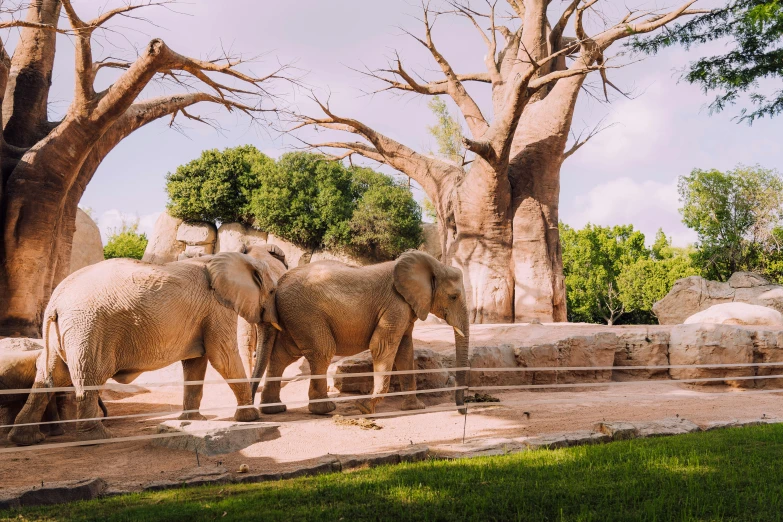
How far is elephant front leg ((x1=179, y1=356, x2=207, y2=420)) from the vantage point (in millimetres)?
7020

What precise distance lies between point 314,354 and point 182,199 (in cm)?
1945

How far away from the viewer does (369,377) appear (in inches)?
349

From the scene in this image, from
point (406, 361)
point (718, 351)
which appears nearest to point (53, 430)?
point (406, 361)

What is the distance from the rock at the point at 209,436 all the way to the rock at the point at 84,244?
16030mm

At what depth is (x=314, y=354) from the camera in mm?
7719

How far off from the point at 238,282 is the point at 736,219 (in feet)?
94.3

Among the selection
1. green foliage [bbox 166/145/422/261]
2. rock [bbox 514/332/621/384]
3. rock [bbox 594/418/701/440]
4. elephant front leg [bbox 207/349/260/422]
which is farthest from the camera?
green foliage [bbox 166/145/422/261]

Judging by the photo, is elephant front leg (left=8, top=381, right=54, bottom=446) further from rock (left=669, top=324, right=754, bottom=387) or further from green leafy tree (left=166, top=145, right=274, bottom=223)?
green leafy tree (left=166, top=145, right=274, bottom=223)

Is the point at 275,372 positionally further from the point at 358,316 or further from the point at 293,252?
the point at 293,252

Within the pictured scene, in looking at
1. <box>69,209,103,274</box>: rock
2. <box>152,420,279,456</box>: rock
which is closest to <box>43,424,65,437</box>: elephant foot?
<box>152,420,279,456</box>: rock

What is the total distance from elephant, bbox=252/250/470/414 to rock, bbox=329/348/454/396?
0.65 m

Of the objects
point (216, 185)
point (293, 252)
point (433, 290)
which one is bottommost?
point (433, 290)

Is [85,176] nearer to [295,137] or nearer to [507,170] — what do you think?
[295,137]

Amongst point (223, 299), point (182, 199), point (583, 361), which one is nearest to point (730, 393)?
point (583, 361)
